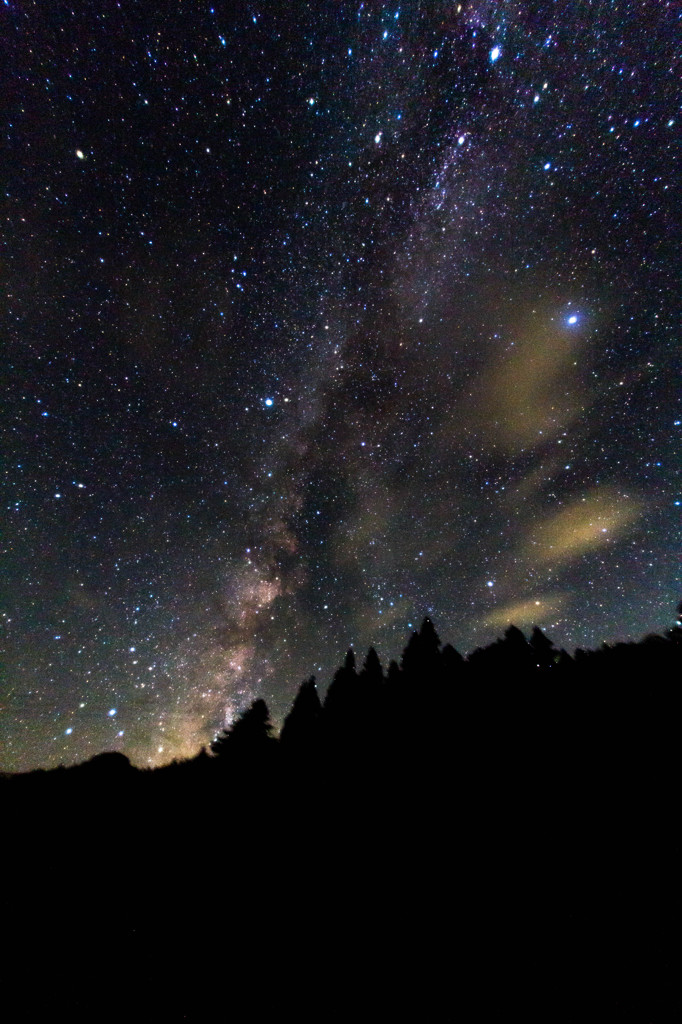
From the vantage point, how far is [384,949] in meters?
11.0

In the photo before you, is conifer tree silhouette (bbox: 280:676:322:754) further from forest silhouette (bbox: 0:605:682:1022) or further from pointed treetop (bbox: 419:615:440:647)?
pointed treetop (bbox: 419:615:440:647)

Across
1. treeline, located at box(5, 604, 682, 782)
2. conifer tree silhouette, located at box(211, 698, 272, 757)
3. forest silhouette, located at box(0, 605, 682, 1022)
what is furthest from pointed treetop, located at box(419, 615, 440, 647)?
conifer tree silhouette, located at box(211, 698, 272, 757)

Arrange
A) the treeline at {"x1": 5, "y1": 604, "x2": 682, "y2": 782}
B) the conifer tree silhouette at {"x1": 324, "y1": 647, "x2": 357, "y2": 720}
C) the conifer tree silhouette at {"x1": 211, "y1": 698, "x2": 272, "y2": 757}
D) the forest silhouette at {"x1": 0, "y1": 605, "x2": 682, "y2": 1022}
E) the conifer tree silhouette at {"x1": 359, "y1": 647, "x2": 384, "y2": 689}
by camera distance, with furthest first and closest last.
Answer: the conifer tree silhouette at {"x1": 359, "y1": 647, "x2": 384, "y2": 689}
the conifer tree silhouette at {"x1": 324, "y1": 647, "x2": 357, "y2": 720}
the conifer tree silhouette at {"x1": 211, "y1": 698, "x2": 272, "y2": 757}
the treeline at {"x1": 5, "y1": 604, "x2": 682, "y2": 782}
the forest silhouette at {"x1": 0, "y1": 605, "x2": 682, "y2": 1022}

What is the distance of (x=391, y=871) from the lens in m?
14.6

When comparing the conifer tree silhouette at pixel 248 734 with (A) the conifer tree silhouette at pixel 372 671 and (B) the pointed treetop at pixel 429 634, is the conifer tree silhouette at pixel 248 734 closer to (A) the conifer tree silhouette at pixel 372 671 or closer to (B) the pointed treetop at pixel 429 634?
(A) the conifer tree silhouette at pixel 372 671

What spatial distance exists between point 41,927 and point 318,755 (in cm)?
1740

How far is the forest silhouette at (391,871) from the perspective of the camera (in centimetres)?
959

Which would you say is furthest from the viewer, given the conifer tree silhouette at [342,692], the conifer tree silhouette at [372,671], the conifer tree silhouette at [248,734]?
the conifer tree silhouette at [372,671]

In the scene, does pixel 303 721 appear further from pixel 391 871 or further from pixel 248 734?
pixel 391 871

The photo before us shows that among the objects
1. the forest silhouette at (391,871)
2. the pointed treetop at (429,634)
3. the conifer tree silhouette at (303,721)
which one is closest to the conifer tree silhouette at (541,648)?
the forest silhouette at (391,871)

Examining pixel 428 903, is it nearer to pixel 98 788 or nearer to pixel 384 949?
pixel 384 949

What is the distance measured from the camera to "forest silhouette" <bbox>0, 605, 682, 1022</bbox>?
959 cm

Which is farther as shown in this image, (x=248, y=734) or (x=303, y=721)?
(x=303, y=721)

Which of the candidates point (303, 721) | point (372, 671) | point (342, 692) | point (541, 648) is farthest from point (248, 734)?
point (541, 648)
